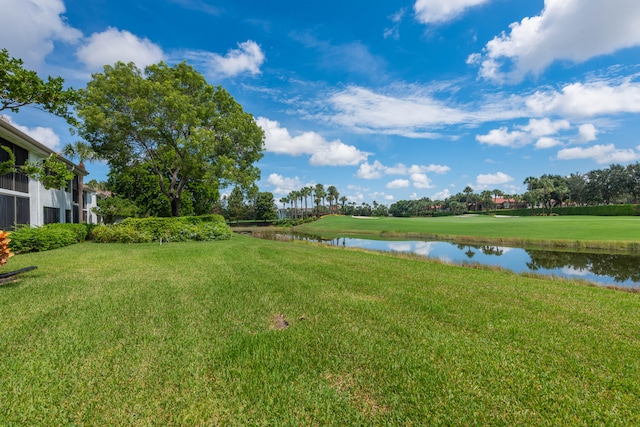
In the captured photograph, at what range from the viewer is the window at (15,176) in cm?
1393

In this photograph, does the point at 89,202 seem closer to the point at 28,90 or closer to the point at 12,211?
the point at 12,211

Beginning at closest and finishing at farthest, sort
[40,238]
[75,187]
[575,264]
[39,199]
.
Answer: [40,238] < [575,264] < [39,199] < [75,187]

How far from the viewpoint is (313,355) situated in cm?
343

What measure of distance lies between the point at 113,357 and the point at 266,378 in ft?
6.33

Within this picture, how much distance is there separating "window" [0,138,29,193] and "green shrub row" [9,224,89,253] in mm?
3190

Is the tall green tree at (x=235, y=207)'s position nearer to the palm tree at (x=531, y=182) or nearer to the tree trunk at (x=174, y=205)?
the tree trunk at (x=174, y=205)

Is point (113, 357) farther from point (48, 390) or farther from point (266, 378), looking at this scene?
point (266, 378)

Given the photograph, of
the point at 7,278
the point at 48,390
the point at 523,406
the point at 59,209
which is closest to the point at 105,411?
the point at 48,390

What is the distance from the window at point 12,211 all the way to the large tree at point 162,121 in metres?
5.06

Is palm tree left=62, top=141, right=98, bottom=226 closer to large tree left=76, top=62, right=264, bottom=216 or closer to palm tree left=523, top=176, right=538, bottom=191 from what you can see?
large tree left=76, top=62, right=264, bottom=216

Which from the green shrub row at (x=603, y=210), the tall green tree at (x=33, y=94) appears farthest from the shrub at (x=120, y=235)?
the green shrub row at (x=603, y=210)

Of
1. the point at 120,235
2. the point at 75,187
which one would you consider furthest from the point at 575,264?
the point at 75,187

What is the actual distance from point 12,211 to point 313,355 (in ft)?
64.3

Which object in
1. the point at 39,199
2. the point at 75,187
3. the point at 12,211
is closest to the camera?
the point at 12,211
